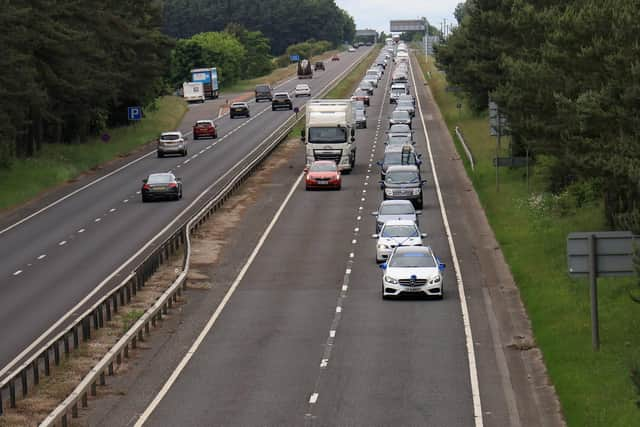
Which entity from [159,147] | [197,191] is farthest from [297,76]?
[197,191]

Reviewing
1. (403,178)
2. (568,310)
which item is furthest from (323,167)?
(568,310)

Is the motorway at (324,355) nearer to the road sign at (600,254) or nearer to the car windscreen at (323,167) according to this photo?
the road sign at (600,254)

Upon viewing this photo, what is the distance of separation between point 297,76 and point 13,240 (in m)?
137

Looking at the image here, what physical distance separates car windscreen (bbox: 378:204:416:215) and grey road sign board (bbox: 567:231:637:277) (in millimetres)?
21142

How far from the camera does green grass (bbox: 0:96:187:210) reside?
6888 cm

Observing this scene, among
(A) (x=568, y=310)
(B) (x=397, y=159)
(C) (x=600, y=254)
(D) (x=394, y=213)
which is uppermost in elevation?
(C) (x=600, y=254)

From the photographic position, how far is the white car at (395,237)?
4419 cm

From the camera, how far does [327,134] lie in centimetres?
7238

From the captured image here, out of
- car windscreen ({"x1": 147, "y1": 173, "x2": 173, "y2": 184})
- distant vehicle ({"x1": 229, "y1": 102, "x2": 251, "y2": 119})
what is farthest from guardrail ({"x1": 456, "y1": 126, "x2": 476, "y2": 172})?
distant vehicle ({"x1": 229, "y1": 102, "x2": 251, "y2": 119})

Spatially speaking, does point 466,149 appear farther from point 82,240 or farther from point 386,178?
point 82,240

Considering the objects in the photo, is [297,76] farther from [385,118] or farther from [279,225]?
[279,225]

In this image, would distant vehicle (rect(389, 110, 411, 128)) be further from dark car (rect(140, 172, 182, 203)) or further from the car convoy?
dark car (rect(140, 172, 182, 203))

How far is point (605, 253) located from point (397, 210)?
21.8 m

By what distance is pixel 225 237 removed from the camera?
51688 millimetres
